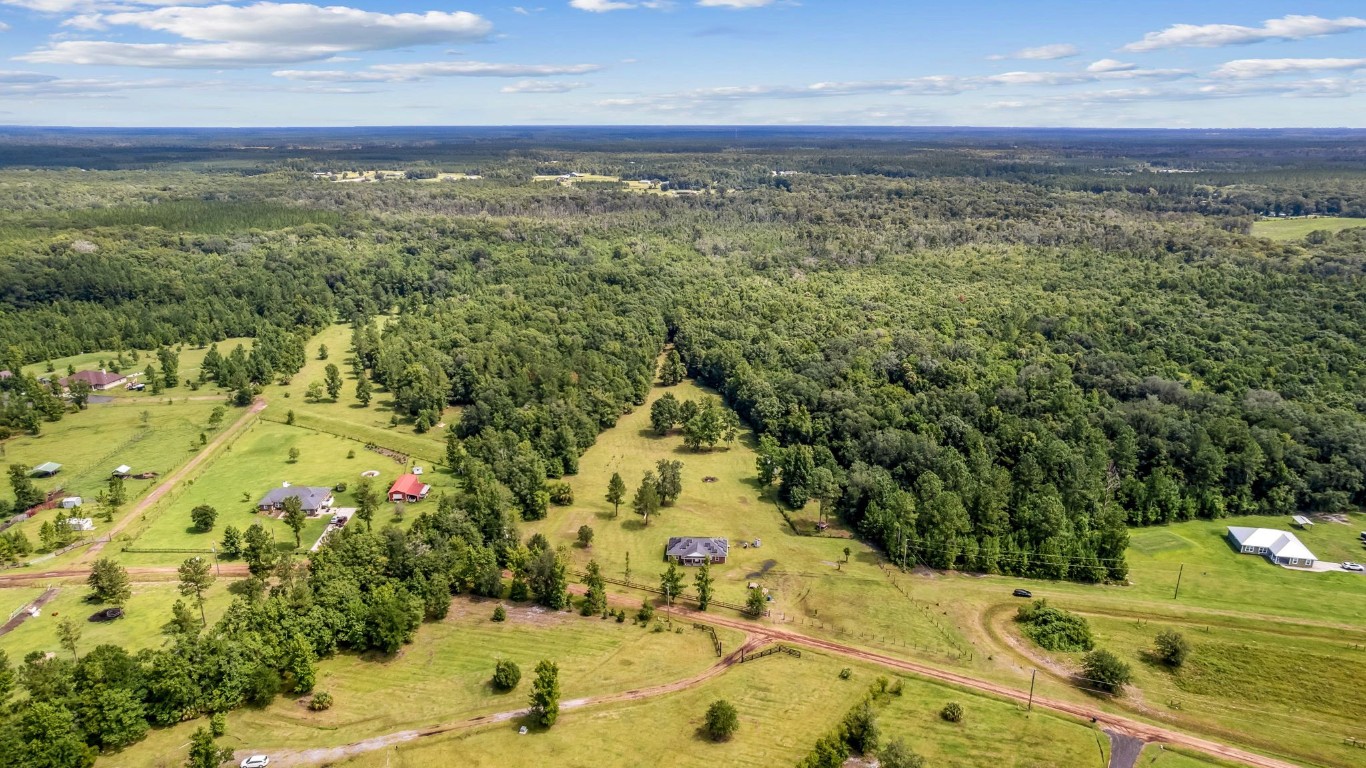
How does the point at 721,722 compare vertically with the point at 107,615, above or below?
below

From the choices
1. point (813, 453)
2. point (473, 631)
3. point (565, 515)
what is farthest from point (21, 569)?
point (813, 453)

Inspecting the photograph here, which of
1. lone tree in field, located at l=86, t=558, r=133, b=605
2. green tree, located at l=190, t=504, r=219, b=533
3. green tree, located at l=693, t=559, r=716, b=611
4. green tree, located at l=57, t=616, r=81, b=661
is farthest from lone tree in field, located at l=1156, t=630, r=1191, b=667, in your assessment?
green tree, located at l=190, t=504, r=219, b=533

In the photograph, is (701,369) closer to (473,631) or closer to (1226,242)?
(473,631)

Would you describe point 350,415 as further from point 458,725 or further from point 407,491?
point 458,725

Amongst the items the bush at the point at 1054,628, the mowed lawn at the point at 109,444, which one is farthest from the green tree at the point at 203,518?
the bush at the point at 1054,628

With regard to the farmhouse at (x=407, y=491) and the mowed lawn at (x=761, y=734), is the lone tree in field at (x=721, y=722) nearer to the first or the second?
the mowed lawn at (x=761, y=734)

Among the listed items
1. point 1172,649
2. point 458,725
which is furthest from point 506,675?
point 1172,649
